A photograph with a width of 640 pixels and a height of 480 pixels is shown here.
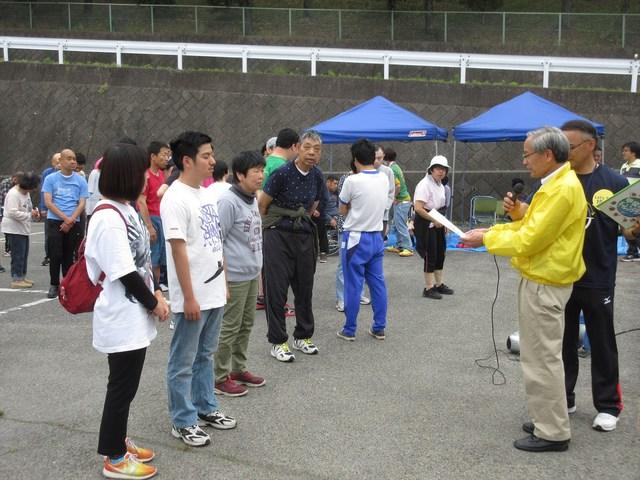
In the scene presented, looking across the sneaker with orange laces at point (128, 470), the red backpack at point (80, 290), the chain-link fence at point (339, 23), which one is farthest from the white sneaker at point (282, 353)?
the chain-link fence at point (339, 23)

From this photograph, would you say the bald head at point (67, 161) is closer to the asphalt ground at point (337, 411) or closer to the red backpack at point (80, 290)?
the asphalt ground at point (337, 411)

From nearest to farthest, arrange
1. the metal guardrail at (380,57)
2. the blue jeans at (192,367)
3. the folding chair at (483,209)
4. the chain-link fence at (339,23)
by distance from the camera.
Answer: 1. the blue jeans at (192,367)
2. the folding chair at (483,209)
3. the metal guardrail at (380,57)
4. the chain-link fence at (339,23)

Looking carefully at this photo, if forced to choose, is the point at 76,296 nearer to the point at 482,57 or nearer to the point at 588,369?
the point at 588,369

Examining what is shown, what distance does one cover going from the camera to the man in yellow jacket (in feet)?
12.9

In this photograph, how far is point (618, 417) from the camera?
454 centimetres

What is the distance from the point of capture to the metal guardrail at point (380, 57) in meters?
17.0

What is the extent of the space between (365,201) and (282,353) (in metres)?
1.70

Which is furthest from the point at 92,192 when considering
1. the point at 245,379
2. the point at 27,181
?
the point at 245,379

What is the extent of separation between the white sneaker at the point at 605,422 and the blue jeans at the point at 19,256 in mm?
7622

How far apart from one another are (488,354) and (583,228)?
91.2 inches

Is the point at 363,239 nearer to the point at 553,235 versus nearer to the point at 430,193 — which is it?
the point at 430,193

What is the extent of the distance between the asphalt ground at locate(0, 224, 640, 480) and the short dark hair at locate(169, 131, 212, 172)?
176 cm

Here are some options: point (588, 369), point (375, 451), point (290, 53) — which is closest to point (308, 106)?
point (290, 53)

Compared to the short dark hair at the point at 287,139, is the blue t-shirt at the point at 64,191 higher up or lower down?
A: lower down
